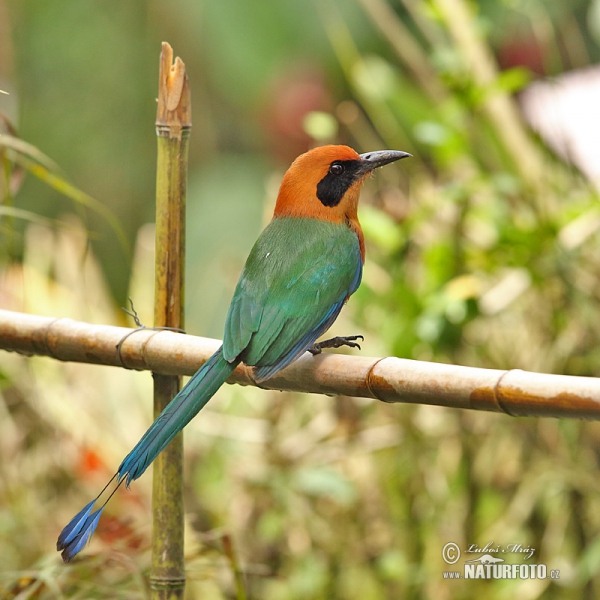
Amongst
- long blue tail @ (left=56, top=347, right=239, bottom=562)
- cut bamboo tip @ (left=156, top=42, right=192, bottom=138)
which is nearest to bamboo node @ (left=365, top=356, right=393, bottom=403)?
long blue tail @ (left=56, top=347, right=239, bottom=562)

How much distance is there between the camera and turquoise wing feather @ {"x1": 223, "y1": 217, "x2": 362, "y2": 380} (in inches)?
57.8

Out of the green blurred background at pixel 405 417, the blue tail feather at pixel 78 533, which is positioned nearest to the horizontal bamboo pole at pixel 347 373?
the blue tail feather at pixel 78 533

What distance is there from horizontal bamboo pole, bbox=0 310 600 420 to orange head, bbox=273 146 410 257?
460 mm

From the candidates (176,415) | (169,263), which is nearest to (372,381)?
(176,415)

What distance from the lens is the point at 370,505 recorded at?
254 cm

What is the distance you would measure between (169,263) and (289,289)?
289 millimetres

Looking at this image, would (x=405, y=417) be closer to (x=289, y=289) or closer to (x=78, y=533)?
(x=289, y=289)

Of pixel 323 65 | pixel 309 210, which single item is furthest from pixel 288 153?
pixel 309 210

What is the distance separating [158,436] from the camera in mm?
1230

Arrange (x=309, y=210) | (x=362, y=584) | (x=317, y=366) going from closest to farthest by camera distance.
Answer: (x=317, y=366) → (x=309, y=210) → (x=362, y=584)

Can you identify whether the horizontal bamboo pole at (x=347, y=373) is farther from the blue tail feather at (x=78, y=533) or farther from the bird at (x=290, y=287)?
the blue tail feather at (x=78, y=533)

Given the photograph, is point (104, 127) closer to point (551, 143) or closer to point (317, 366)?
point (551, 143)

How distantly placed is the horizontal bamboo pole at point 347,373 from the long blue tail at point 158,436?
38 millimetres

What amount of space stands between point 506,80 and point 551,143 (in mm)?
447
